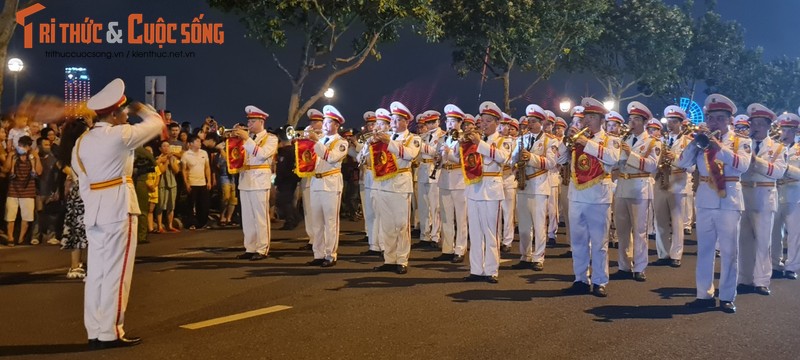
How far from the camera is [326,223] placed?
456 inches

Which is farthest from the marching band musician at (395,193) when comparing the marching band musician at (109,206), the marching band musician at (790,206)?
the marching band musician at (790,206)

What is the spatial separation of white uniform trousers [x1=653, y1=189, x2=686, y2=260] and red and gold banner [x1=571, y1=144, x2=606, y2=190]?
340 cm

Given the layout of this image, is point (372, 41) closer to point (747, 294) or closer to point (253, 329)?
point (747, 294)

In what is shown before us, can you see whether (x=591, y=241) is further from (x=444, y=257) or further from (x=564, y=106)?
(x=564, y=106)

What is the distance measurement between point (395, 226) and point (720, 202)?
4287 mm

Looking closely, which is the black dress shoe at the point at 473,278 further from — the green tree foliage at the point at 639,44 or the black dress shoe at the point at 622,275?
the green tree foliage at the point at 639,44

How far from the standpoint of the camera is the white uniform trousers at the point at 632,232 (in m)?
10.9

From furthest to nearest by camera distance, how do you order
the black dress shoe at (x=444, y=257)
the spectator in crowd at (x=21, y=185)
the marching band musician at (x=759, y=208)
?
the spectator in crowd at (x=21, y=185) → the black dress shoe at (x=444, y=257) → the marching band musician at (x=759, y=208)

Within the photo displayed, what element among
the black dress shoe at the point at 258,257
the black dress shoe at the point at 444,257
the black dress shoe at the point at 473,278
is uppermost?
the black dress shoe at the point at 258,257

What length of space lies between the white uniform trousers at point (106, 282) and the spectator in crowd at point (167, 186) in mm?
8767

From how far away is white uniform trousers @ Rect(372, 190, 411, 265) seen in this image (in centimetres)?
1104

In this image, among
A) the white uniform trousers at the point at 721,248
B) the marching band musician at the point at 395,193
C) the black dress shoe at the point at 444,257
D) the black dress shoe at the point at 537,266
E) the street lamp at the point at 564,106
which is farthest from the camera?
the street lamp at the point at 564,106

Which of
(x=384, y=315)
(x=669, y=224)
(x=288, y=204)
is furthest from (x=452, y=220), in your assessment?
(x=288, y=204)

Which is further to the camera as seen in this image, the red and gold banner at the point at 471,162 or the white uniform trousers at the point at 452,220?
the white uniform trousers at the point at 452,220
